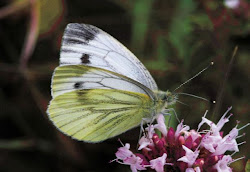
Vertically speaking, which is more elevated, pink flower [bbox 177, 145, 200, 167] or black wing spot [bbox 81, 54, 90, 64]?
black wing spot [bbox 81, 54, 90, 64]

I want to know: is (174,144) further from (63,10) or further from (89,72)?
(63,10)

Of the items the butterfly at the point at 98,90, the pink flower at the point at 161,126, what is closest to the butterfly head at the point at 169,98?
the butterfly at the point at 98,90

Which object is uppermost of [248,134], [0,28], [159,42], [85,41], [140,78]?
[0,28]

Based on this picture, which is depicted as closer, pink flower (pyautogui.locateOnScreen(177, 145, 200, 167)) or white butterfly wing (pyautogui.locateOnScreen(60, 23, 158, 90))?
pink flower (pyautogui.locateOnScreen(177, 145, 200, 167))

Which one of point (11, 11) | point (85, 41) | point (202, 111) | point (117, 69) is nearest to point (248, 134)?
point (202, 111)

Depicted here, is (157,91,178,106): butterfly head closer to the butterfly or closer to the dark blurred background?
the butterfly

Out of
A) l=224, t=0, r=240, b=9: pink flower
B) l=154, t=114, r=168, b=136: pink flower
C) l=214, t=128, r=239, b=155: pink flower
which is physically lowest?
l=214, t=128, r=239, b=155: pink flower

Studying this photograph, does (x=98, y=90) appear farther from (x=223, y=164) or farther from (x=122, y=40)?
(x=122, y=40)

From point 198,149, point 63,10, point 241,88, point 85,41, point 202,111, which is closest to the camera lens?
point 198,149

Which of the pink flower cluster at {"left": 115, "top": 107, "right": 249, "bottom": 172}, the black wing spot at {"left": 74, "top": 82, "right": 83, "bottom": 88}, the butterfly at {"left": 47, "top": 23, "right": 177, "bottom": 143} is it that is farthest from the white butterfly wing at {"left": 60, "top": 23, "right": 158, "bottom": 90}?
the pink flower cluster at {"left": 115, "top": 107, "right": 249, "bottom": 172}
